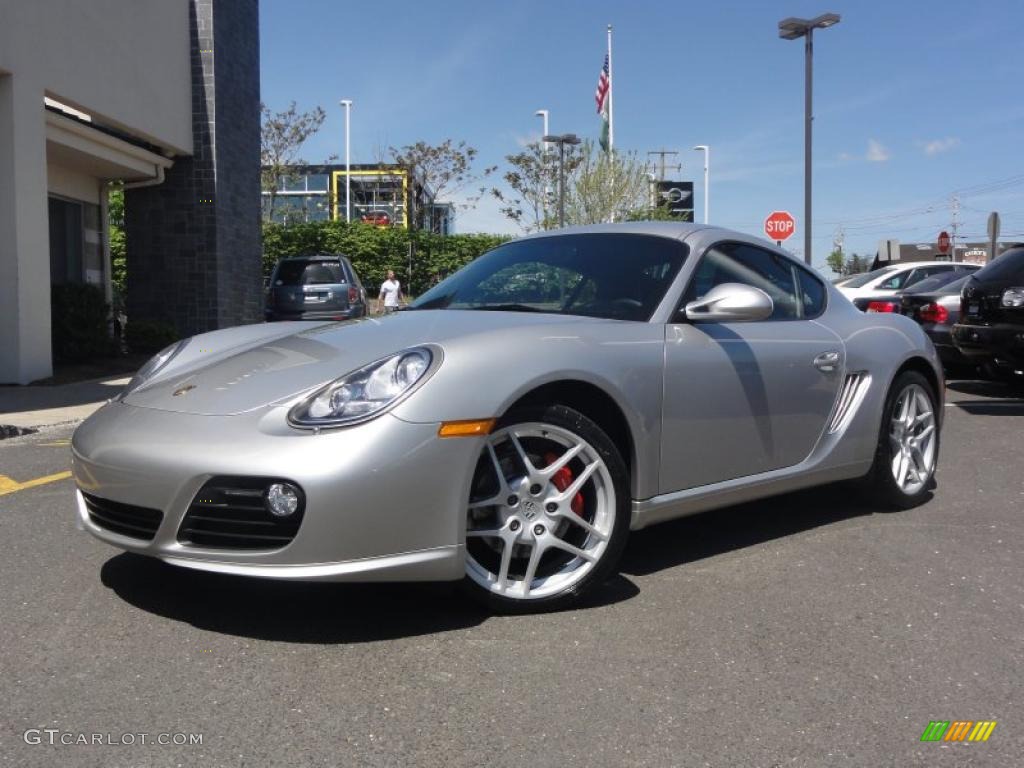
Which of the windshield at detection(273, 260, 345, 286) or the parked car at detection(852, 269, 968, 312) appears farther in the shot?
the windshield at detection(273, 260, 345, 286)

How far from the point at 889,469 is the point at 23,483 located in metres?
4.74

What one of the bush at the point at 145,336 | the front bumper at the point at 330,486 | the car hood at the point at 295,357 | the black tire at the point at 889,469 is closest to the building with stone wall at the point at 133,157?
the bush at the point at 145,336

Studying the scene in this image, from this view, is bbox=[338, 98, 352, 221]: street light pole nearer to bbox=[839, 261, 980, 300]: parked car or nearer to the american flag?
the american flag

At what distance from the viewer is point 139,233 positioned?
16875 millimetres

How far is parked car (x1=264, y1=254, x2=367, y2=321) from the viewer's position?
637 inches

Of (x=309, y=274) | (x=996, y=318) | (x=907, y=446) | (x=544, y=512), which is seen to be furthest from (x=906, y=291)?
(x=544, y=512)

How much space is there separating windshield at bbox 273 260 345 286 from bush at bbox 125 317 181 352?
80.8 inches

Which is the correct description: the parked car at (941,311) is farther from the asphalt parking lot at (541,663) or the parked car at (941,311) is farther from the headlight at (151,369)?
the headlight at (151,369)

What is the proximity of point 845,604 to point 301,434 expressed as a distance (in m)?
2.00

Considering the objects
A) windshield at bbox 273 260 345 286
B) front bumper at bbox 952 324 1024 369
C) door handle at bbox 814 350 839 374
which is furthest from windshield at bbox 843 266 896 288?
door handle at bbox 814 350 839 374

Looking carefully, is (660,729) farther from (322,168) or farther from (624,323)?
(322,168)

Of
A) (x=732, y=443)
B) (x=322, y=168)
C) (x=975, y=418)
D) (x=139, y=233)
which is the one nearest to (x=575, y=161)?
→ (x=322, y=168)

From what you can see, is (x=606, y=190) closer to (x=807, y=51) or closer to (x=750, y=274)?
(x=807, y=51)

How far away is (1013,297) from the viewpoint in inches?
Result: 339
